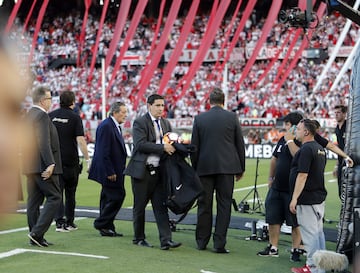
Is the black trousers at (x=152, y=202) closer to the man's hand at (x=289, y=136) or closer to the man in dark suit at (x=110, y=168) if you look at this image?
the man in dark suit at (x=110, y=168)

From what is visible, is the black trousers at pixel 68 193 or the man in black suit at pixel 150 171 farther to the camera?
the black trousers at pixel 68 193

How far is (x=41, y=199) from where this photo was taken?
7.74m

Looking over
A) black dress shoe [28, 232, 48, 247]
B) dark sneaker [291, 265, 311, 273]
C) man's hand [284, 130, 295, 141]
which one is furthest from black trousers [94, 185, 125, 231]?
dark sneaker [291, 265, 311, 273]

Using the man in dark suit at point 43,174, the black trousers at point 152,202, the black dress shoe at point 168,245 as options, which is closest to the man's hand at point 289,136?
the black trousers at point 152,202

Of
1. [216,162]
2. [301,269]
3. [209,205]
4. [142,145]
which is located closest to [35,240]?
[142,145]

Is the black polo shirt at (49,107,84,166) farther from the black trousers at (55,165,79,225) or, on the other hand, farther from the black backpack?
the black backpack

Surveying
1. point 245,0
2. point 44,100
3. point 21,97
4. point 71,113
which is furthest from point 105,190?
point 245,0

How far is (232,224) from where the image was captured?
970 centimetres

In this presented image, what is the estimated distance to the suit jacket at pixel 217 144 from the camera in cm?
768

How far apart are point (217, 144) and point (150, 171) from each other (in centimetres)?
85

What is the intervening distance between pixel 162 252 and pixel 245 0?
1557 inches

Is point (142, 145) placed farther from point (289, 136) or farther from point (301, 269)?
point (301, 269)

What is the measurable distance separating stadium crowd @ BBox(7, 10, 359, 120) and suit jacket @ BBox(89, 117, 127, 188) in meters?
22.3

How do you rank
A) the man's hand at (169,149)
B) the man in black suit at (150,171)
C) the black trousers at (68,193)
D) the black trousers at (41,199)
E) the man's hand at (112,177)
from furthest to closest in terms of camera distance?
the black trousers at (68,193)
the man's hand at (112,177)
the man in black suit at (150,171)
the man's hand at (169,149)
the black trousers at (41,199)
